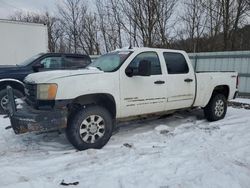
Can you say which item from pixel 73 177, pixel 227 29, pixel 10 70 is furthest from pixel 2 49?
pixel 227 29

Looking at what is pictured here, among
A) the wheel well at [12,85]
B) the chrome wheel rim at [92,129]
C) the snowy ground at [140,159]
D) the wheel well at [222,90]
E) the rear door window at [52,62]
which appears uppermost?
the rear door window at [52,62]

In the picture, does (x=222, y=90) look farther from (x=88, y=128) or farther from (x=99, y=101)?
(x=88, y=128)

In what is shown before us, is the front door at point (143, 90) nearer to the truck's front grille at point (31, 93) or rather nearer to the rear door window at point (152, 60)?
the rear door window at point (152, 60)

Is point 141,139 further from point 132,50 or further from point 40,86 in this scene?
point 40,86

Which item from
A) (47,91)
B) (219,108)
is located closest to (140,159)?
(47,91)

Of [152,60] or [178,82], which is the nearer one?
[152,60]

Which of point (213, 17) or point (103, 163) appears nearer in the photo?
point (103, 163)

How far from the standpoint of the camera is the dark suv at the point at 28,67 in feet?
26.8

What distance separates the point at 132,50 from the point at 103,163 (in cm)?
249

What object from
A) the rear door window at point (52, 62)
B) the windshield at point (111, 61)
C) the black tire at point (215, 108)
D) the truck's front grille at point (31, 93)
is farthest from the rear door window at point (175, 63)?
the rear door window at point (52, 62)

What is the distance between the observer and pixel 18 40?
43.0 ft

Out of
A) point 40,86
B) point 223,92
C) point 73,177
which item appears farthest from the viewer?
point 223,92

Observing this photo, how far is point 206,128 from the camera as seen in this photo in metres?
6.56

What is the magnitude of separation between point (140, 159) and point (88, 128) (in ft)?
3.53
